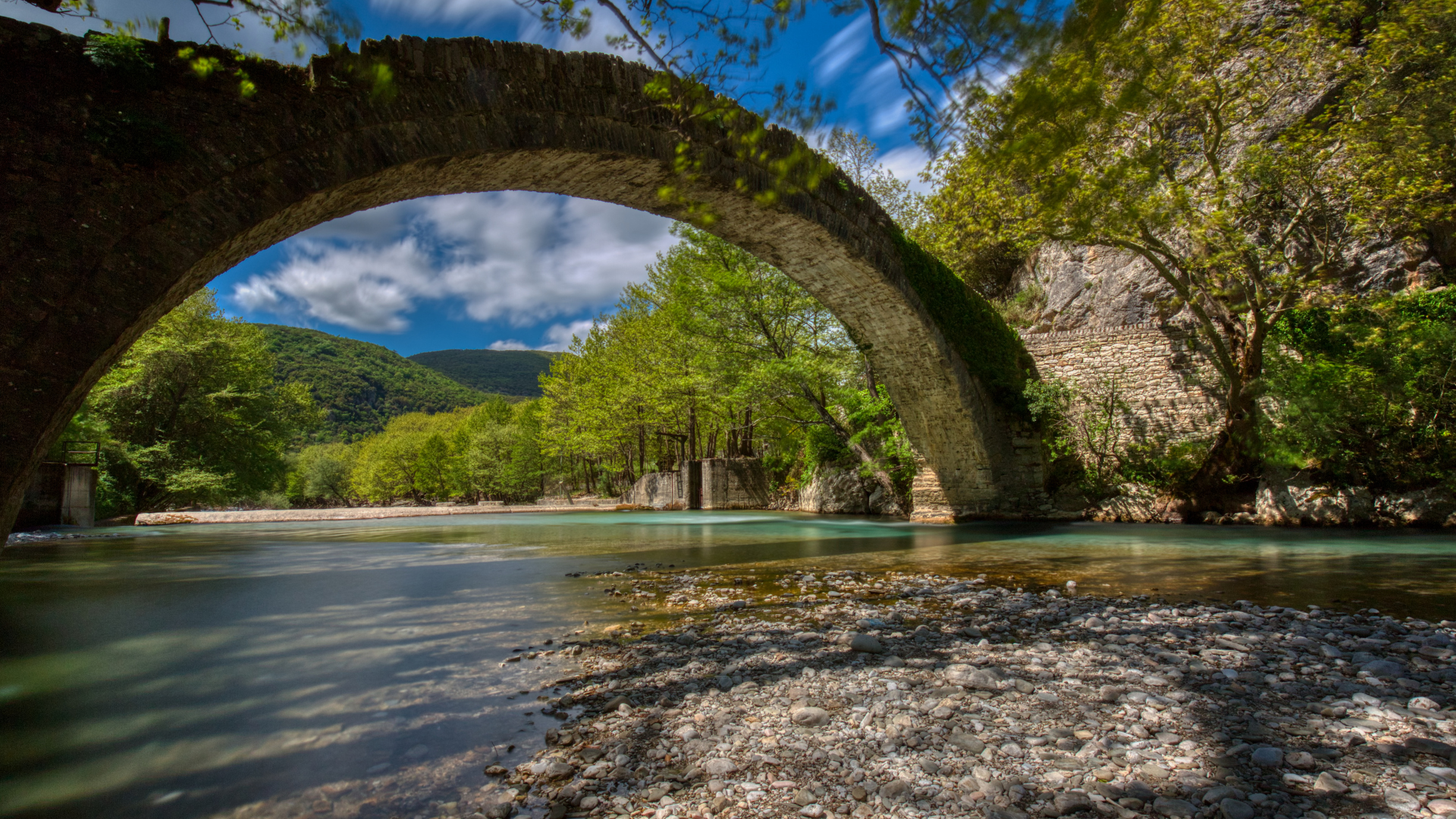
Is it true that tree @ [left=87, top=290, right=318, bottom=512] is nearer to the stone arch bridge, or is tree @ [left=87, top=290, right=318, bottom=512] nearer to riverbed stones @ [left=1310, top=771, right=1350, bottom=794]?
the stone arch bridge

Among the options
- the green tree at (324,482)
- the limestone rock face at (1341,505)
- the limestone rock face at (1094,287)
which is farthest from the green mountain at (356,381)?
the limestone rock face at (1341,505)

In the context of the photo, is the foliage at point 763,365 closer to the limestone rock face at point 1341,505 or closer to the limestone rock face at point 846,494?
the limestone rock face at point 846,494

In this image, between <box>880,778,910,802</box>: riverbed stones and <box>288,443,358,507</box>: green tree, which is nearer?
<box>880,778,910,802</box>: riverbed stones

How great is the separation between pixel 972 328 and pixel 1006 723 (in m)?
10.6

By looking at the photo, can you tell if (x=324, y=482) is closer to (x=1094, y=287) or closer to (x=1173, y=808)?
(x=1094, y=287)

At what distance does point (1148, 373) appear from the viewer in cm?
1211

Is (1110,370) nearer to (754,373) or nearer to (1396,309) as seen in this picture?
(1396,309)

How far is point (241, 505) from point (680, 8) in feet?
117

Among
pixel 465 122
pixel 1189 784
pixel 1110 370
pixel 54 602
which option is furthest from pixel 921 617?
pixel 1110 370

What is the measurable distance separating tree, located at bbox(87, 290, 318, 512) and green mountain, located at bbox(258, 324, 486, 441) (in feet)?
259

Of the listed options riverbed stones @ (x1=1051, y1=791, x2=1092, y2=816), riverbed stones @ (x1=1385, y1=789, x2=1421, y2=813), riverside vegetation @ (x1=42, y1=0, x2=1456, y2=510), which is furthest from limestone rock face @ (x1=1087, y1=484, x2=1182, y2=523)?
riverbed stones @ (x1=1051, y1=791, x2=1092, y2=816)

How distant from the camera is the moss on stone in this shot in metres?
10.6

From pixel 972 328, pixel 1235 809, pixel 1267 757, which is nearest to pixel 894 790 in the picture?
pixel 1235 809

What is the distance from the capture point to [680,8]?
2951 millimetres
